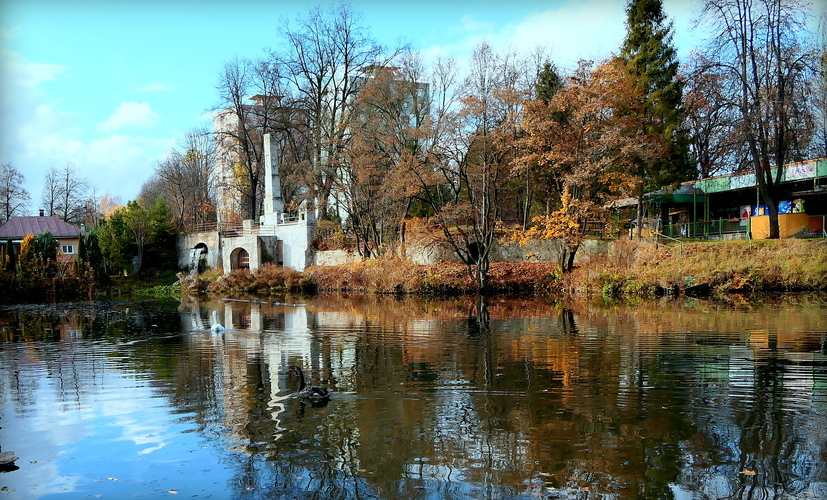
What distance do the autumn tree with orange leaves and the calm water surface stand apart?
14.1 m

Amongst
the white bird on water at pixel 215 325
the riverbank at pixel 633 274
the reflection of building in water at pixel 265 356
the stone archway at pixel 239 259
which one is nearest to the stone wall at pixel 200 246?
the stone archway at pixel 239 259

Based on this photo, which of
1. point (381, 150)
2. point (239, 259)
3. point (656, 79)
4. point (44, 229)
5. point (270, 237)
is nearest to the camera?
point (656, 79)

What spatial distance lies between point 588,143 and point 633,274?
22.1 ft

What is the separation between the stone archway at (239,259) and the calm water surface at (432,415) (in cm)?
2821

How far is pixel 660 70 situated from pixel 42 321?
30.9m

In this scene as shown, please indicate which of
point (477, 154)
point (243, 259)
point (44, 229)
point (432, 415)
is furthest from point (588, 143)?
point (44, 229)

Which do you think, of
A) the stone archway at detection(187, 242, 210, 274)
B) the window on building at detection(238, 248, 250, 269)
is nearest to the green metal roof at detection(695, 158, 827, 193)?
the window on building at detection(238, 248, 250, 269)

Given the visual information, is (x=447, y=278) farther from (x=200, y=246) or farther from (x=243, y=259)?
(x=200, y=246)

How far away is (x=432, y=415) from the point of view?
8445 mm

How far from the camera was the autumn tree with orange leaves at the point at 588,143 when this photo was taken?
1158 inches

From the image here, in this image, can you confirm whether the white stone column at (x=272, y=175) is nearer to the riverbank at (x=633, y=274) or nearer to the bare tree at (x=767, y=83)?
the riverbank at (x=633, y=274)

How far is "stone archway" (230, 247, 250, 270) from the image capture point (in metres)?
45.3

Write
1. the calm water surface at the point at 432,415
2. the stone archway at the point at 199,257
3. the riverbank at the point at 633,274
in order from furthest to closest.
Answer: the stone archway at the point at 199,257 → the riverbank at the point at 633,274 → the calm water surface at the point at 432,415

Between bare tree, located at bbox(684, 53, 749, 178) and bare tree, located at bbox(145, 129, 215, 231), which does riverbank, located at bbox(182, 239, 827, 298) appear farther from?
bare tree, located at bbox(145, 129, 215, 231)
